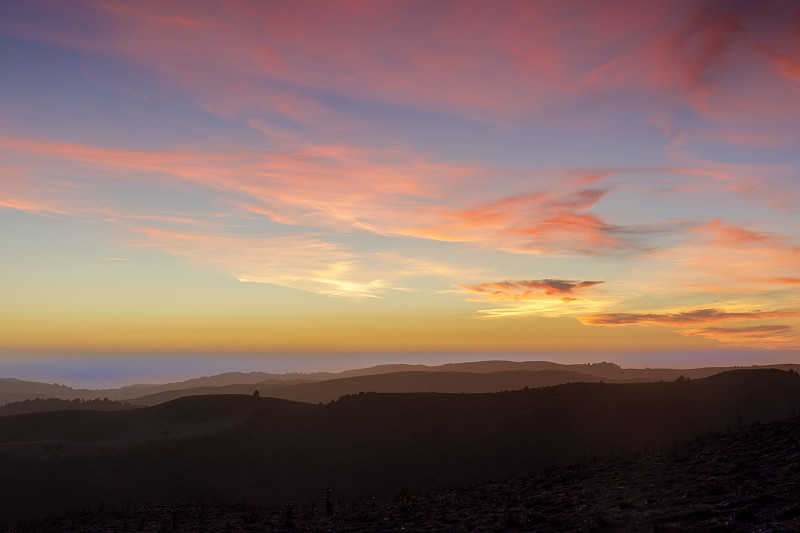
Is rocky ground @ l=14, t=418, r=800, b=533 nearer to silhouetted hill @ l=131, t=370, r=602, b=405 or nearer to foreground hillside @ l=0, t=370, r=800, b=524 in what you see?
foreground hillside @ l=0, t=370, r=800, b=524

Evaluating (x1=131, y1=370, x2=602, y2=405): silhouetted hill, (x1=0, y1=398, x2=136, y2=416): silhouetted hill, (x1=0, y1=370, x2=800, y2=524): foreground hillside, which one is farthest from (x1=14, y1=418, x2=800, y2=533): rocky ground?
(x1=131, y1=370, x2=602, y2=405): silhouetted hill

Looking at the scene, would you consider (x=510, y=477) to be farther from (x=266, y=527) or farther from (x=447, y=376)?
Result: (x=447, y=376)

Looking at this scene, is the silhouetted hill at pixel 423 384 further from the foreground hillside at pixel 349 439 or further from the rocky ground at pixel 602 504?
the rocky ground at pixel 602 504

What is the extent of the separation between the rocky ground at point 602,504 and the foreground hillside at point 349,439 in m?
13.7

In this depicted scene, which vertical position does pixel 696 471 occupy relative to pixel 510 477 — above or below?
above

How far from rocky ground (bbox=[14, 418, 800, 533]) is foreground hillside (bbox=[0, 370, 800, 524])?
44.8ft

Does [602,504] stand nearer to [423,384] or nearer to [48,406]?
[48,406]

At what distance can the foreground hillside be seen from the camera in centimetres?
4247

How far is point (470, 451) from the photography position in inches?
1880

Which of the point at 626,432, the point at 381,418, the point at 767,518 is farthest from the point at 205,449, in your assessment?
the point at 767,518

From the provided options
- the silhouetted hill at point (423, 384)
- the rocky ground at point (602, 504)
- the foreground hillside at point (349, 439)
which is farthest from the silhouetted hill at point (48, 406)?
the rocky ground at point (602, 504)

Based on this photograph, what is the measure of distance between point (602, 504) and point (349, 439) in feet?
129

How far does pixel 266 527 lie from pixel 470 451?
1178 inches

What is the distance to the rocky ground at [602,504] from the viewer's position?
13289 mm
